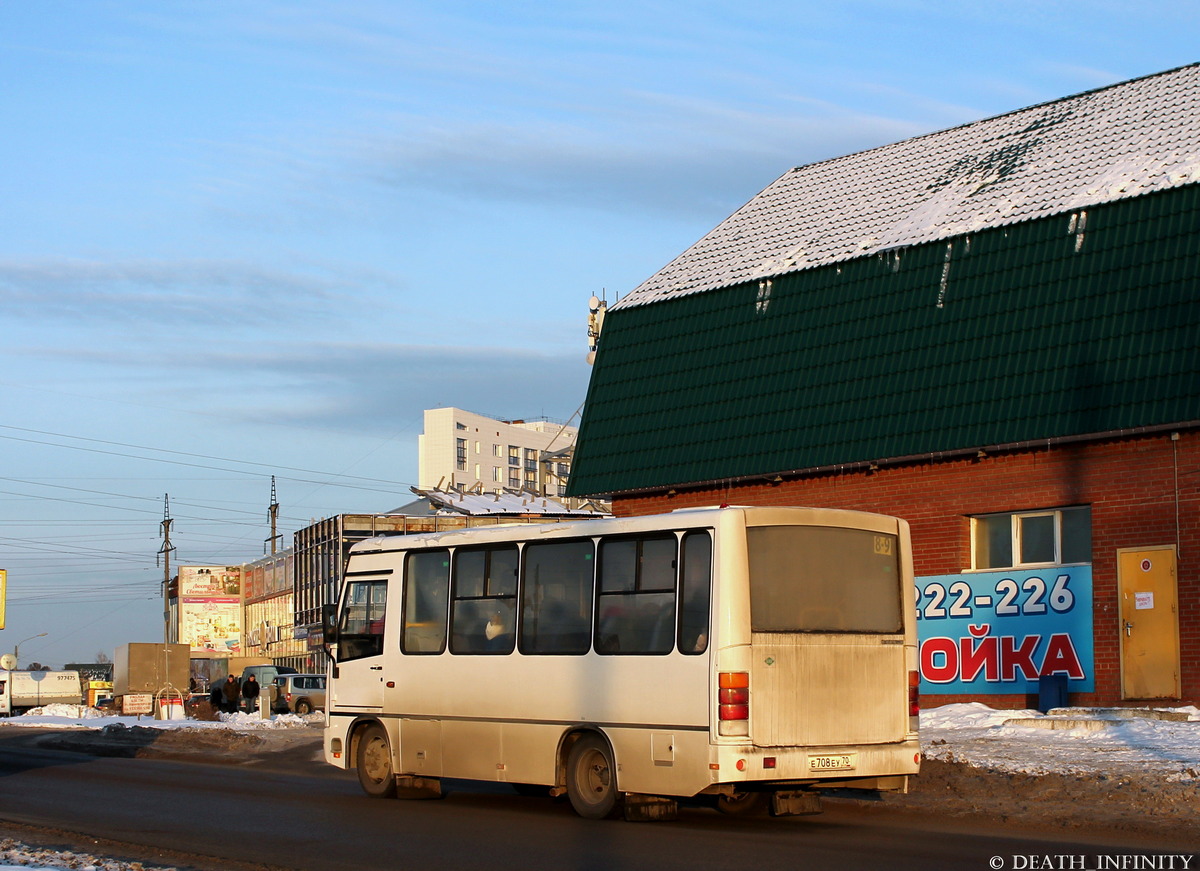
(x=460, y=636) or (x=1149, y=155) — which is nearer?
(x=460, y=636)

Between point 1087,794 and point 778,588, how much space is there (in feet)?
11.6

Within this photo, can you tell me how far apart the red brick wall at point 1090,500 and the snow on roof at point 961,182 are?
3790mm

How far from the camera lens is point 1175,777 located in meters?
14.1

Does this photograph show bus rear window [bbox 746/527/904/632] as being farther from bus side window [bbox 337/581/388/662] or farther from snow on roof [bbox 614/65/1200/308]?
snow on roof [bbox 614/65/1200/308]

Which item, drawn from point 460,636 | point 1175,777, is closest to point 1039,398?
point 1175,777

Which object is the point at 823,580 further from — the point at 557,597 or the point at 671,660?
the point at 557,597

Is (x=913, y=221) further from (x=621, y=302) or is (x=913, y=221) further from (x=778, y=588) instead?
(x=778, y=588)

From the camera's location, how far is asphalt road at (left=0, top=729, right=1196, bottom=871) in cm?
1129

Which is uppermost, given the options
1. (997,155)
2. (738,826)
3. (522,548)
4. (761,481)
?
(997,155)

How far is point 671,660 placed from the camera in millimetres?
13398

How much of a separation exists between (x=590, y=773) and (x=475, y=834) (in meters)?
1.51

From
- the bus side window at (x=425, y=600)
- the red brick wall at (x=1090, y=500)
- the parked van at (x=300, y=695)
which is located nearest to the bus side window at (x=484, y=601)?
the bus side window at (x=425, y=600)

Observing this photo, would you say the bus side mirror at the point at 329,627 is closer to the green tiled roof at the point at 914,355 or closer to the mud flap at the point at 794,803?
the mud flap at the point at 794,803

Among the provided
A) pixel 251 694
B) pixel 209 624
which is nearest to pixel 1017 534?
pixel 251 694
